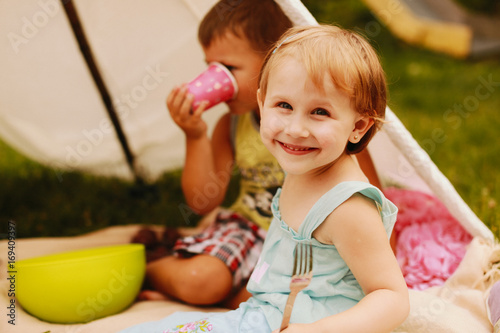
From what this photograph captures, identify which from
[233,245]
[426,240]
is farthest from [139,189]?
[426,240]

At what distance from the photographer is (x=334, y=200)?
98 centimetres

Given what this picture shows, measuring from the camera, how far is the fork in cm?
89

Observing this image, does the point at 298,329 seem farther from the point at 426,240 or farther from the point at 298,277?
the point at 426,240

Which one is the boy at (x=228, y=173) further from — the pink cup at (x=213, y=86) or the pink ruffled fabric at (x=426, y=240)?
the pink ruffled fabric at (x=426, y=240)

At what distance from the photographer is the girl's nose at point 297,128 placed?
3.15 ft

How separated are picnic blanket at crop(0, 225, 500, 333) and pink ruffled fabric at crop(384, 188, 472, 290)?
57mm

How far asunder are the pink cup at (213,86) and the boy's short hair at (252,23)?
107 mm

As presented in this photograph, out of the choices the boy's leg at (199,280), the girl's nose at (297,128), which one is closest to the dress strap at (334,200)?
the girl's nose at (297,128)

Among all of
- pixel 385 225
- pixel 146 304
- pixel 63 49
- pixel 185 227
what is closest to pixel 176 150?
pixel 185 227

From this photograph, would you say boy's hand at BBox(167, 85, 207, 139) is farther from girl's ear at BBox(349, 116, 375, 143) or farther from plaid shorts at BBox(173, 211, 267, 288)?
girl's ear at BBox(349, 116, 375, 143)

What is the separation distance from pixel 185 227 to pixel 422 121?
174 centimetres

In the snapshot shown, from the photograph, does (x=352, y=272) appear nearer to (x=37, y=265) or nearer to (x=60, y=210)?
(x=37, y=265)

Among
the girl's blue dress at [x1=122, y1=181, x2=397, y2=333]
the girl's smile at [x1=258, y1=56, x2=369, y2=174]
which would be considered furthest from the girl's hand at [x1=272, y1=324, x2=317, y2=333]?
the girl's smile at [x1=258, y1=56, x2=369, y2=174]

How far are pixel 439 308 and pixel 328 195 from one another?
1.64 feet
